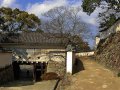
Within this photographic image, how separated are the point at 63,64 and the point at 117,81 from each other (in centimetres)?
1158

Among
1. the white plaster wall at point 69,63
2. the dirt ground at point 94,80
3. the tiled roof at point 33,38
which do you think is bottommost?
the dirt ground at point 94,80

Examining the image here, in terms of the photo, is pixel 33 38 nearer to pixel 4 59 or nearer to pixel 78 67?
pixel 78 67

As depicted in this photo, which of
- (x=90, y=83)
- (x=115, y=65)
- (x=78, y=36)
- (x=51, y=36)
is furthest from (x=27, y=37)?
(x=90, y=83)

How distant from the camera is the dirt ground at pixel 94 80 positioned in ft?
94.1

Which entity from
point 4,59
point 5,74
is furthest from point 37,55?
point 5,74

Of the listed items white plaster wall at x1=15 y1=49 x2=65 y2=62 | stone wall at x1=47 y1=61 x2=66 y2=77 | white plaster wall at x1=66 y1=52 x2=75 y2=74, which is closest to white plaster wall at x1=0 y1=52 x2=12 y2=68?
stone wall at x1=47 y1=61 x2=66 y2=77

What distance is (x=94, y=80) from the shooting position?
31.2 meters

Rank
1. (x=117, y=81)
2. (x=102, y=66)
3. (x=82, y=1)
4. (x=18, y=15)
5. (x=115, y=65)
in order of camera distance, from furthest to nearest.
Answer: (x=18, y=15), (x=82, y=1), (x=102, y=66), (x=115, y=65), (x=117, y=81)

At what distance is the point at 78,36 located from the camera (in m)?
50.0

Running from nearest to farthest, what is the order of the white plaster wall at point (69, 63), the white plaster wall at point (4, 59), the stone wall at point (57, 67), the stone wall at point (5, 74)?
1. the stone wall at point (5, 74)
2. the white plaster wall at point (4, 59)
3. the white plaster wall at point (69, 63)
4. the stone wall at point (57, 67)

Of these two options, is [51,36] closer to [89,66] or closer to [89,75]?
[89,66]

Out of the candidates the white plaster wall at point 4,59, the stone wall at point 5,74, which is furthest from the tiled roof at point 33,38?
the white plaster wall at point 4,59

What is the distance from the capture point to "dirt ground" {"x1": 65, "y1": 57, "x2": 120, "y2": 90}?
28.7 metres

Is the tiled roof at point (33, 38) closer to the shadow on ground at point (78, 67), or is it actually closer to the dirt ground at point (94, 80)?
the shadow on ground at point (78, 67)
